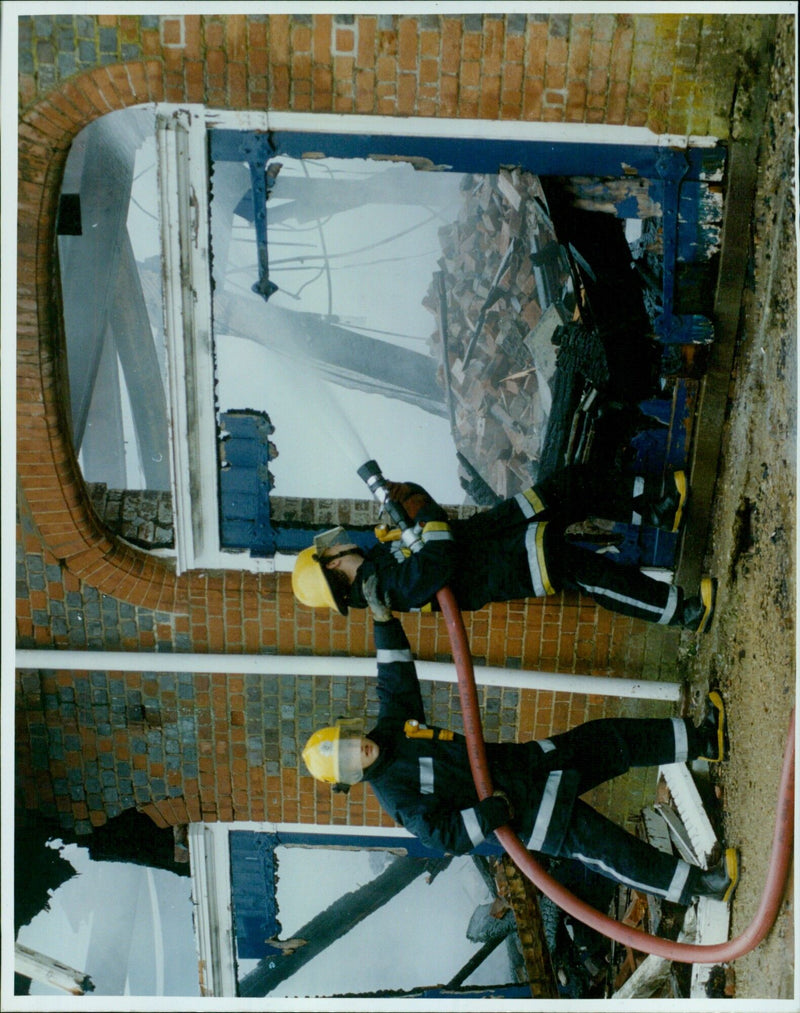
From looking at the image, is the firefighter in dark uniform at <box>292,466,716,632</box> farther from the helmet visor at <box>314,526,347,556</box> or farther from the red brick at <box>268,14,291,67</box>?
the red brick at <box>268,14,291,67</box>

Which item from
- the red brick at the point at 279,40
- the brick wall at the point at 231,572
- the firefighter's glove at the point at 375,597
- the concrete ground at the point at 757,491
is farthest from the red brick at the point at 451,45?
the firefighter's glove at the point at 375,597

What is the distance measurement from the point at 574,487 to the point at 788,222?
1.60 metres

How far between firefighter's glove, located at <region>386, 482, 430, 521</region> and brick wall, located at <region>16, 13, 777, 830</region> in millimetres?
1079

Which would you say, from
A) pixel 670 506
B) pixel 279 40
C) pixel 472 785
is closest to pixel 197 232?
pixel 279 40

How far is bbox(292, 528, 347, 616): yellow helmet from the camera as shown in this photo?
377 cm

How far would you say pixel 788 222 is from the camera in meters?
3.68

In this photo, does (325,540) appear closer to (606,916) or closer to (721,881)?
(606,916)

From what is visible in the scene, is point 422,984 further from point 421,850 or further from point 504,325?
point 504,325

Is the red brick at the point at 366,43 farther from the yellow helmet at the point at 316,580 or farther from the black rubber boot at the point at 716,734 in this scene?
the black rubber boot at the point at 716,734

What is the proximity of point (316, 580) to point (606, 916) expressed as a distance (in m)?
2.00

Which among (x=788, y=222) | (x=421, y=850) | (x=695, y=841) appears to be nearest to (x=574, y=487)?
(x=788, y=222)

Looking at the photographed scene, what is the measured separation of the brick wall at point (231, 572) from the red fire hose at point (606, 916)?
40.1 inches

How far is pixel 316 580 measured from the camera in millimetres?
3781

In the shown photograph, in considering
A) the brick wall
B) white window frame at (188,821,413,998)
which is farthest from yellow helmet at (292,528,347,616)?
white window frame at (188,821,413,998)
